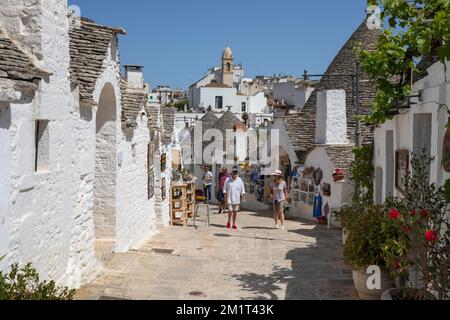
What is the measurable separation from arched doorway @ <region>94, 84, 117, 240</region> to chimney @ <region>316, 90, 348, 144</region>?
336 inches

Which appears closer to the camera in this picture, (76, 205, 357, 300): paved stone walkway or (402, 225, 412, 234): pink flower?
(402, 225, 412, 234): pink flower

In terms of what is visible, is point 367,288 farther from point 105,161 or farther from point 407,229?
point 105,161

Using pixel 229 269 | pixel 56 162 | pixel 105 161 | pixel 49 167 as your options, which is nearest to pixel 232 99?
pixel 105 161

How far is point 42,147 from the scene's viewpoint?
6418 mm

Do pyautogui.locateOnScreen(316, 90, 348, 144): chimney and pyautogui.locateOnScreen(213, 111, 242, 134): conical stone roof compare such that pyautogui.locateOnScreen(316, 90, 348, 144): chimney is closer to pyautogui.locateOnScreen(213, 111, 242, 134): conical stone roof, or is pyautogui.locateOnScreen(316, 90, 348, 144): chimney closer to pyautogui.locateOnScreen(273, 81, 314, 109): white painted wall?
pyautogui.locateOnScreen(213, 111, 242, 134): conical stone roof

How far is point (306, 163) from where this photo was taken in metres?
18.0

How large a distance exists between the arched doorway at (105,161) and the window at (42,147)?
345 cm

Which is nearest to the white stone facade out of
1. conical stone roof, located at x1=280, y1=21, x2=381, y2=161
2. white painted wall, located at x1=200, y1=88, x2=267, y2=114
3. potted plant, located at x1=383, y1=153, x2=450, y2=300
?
potted plant, located at x1=383, y1=153, x2=450, y2=300

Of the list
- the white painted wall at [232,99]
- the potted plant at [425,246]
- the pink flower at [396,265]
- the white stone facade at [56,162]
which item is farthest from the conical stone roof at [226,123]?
the white painted wall at [232,99]

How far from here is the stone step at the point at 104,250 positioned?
912cm

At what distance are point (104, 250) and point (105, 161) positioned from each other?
1614 mm

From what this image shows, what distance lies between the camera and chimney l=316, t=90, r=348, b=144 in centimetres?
1667

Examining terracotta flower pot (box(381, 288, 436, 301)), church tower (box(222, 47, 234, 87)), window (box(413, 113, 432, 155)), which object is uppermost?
church tower (box(222, 47, 234, 87))

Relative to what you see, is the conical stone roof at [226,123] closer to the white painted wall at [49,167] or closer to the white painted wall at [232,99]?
the white painted wall at [49,167]
